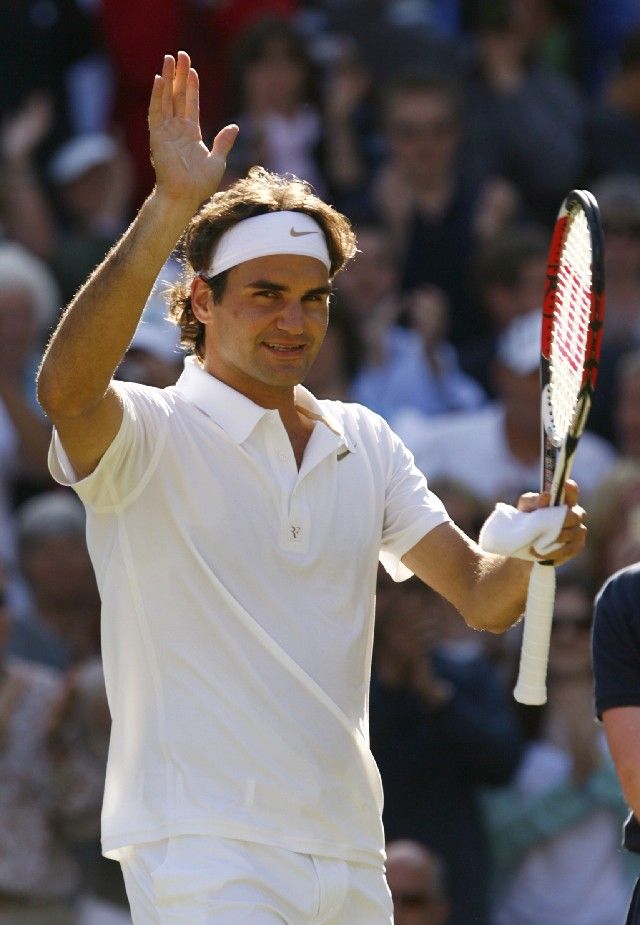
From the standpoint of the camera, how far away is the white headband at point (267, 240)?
189 inches

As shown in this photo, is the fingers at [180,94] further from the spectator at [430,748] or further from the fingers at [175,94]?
the spectator at [430,748]

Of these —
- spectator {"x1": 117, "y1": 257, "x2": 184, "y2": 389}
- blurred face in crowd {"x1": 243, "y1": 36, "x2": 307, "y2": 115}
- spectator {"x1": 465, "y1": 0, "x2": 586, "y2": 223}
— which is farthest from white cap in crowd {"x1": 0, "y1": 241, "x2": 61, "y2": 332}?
spectator {"x1": 465, "y1": 0, "x2": 586, "y2": 223}

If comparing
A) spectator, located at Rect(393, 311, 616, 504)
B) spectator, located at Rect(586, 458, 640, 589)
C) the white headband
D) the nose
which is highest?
the white headband

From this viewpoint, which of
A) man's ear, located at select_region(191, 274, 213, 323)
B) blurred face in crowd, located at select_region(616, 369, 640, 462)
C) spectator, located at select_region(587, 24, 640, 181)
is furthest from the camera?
spectator, located at select_region(587, 24, 640, 181)

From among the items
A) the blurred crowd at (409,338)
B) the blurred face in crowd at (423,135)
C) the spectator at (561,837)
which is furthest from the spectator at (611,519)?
the blurred face in crowd at (423,135)

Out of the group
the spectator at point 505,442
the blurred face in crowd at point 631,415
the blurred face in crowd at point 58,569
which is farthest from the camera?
the blurred face in crowd at point 631,415

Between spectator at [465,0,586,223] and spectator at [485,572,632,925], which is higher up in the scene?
spectator at [465,0,586,223]

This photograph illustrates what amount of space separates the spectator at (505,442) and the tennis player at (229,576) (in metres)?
3.84

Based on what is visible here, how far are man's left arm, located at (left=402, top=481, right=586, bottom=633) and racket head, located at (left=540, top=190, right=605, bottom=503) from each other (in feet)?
0.29

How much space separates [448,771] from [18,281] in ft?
10.1

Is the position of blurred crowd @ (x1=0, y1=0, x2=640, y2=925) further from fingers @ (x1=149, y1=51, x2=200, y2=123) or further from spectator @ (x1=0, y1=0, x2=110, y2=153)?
fingers @ (x1=149, y1=51, x2=200, y2=123)

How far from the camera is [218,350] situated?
488cm

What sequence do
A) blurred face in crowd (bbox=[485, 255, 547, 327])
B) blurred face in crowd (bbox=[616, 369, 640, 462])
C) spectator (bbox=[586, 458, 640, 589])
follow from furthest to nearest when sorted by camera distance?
blurred face in crowd (bbox=[485, 255, 547, 327]) → blurred face in crowd (bbox=[616, 369, 640, 462]) → spectator (bbox=[586, 458, 640, 589])

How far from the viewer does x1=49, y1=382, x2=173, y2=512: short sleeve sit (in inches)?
176
